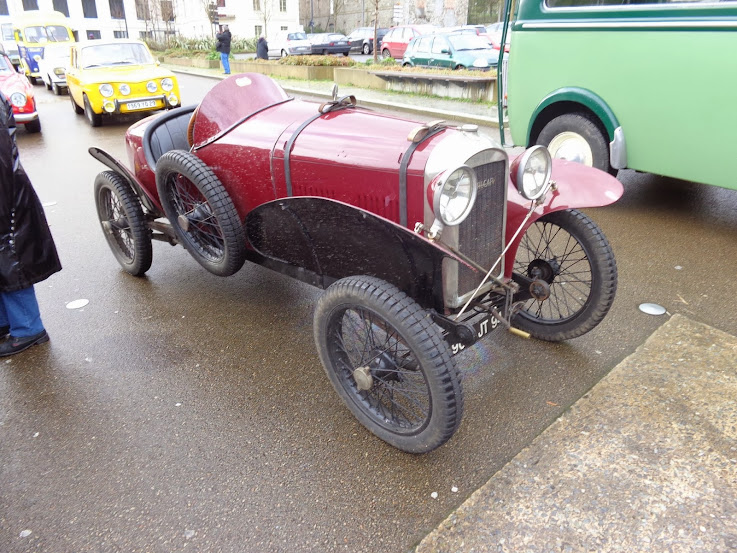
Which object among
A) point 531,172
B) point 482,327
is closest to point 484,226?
point 531,172

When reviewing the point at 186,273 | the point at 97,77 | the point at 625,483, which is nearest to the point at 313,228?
the point at 625,483

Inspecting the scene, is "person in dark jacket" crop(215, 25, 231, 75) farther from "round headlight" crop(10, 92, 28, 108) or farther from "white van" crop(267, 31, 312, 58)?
Result: "round headlight" crop(10, 92, 28, 108)

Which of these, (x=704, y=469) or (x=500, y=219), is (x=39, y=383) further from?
(x=704, y=469)

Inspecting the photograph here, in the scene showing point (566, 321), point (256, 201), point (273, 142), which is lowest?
point (566, 321)

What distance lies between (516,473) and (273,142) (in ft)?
6.88

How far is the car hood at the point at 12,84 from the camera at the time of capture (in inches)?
395

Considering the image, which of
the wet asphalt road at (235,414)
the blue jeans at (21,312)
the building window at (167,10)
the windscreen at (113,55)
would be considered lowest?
the wet asphalt road at (235,414)

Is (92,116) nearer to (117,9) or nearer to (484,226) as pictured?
(484,226)

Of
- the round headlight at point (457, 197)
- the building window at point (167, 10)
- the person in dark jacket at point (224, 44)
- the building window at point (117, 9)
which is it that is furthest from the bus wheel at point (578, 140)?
the building window at point (117, 9)

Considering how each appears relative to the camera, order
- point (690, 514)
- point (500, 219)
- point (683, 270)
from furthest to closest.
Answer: point (683, 270)
point (500, 219)
point (690, 514)

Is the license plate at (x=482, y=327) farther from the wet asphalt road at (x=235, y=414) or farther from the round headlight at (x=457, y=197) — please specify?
the round headlight at (x=457, y=197)

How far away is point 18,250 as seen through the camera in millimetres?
3221

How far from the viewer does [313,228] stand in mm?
2594

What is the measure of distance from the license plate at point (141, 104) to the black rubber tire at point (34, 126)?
68.2 inches
